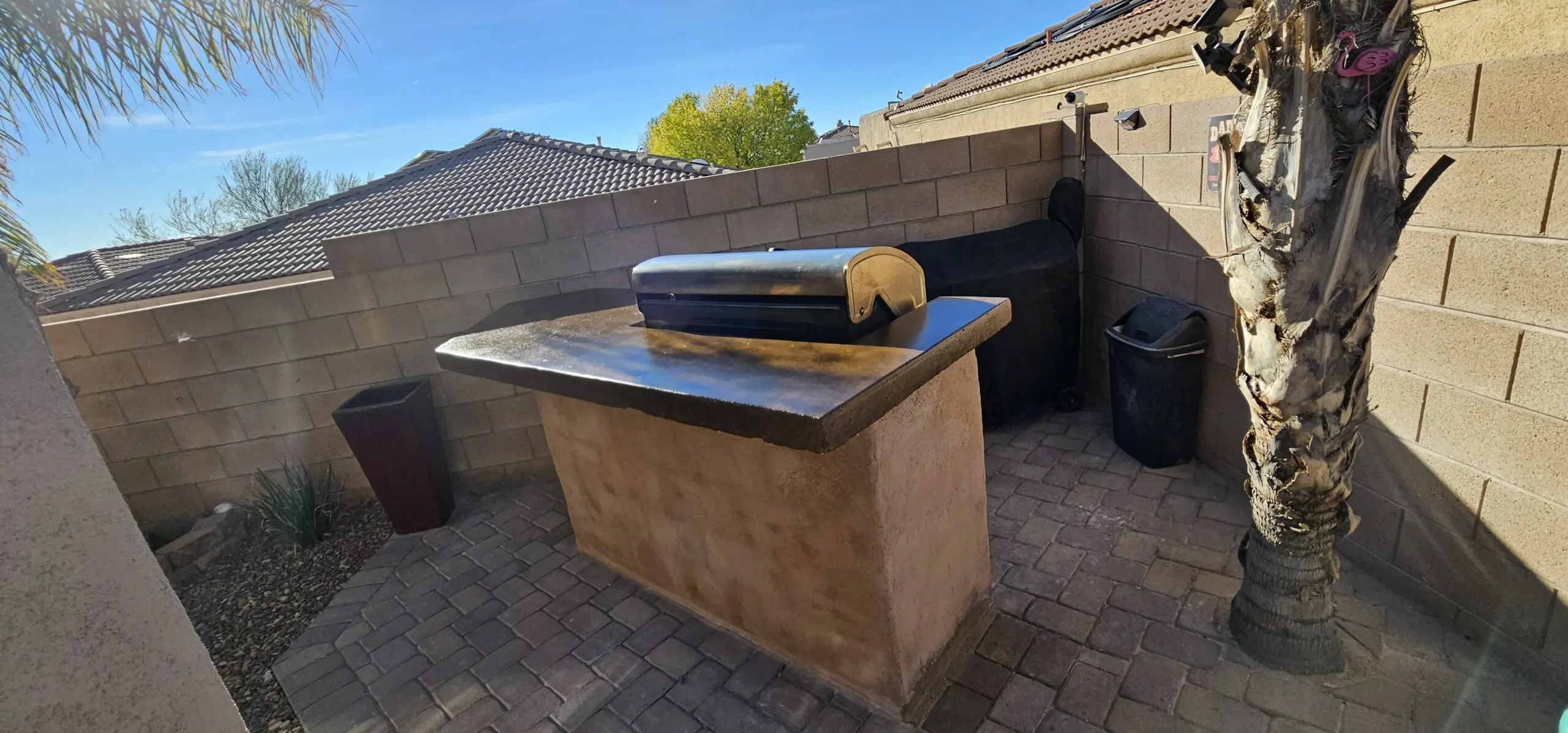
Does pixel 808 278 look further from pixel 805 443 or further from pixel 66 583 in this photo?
pixel 66 583

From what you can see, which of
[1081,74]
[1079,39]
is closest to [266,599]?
[1081,74]

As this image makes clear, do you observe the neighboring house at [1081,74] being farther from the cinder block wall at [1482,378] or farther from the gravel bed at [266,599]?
the gravel bed at [266,599]

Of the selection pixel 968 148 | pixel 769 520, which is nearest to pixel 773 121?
pixel 968 148

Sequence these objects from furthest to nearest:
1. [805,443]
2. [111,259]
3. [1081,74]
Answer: [111,259], [1081,74], [805,443]

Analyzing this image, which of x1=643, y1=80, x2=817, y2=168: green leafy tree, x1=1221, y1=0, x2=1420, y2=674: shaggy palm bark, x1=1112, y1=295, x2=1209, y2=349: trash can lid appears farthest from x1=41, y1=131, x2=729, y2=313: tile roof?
x1=643, y1=80, x2=817, y2=168: green leafy tree

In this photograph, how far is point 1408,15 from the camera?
1.61 metres

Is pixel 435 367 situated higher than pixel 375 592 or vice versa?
pixel 435 367

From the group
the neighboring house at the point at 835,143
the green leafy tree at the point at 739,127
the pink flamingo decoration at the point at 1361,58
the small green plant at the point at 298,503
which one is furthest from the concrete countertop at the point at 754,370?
the green leafy tree at the point at 739,127

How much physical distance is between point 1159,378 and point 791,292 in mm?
2533

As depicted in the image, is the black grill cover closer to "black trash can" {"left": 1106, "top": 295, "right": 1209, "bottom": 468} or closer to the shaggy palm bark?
"black trash can" {"left": 1106, "top": 295, "right": 1209, "bottom": 468}

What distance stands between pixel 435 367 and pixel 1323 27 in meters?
4.86

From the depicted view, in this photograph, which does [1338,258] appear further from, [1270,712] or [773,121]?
[773,121]

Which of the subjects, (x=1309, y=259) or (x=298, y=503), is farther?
(x=298, y=503)

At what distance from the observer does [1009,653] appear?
2658mm
